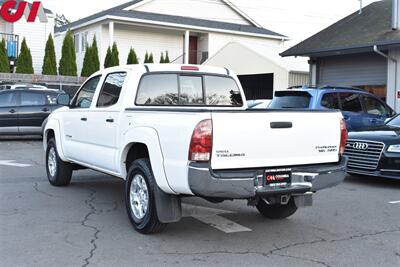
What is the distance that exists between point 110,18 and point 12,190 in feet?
80.8

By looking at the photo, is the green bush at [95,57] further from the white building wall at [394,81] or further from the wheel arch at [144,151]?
the wheel arch at [144,151]

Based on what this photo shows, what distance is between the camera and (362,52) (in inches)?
707

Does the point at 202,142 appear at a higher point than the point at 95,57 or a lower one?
lower

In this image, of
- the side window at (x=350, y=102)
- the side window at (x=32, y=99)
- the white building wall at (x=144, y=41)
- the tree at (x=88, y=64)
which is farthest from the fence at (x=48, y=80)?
the side window at (x=350, y=102)

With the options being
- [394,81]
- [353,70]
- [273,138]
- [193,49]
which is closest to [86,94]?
[273,138]

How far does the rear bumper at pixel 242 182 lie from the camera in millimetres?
5160

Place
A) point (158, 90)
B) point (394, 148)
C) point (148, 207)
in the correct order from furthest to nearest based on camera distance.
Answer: point (394, 148)
point (158, 90)
point (148, 207)

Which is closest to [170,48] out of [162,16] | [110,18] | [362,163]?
[162,16]

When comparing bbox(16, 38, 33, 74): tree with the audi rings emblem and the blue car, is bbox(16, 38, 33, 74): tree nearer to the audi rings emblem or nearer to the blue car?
the blue car

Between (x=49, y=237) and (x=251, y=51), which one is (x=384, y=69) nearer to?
(x=251, y=51)

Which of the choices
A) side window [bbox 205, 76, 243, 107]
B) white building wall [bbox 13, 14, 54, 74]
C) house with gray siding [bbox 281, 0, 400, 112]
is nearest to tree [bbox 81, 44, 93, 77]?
white building wall [bbox 13, 14, 54, 74]

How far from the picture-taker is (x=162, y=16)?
114 feet

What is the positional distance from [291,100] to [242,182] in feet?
24.8

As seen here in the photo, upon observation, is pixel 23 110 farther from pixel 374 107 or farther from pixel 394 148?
pixel 394 148
